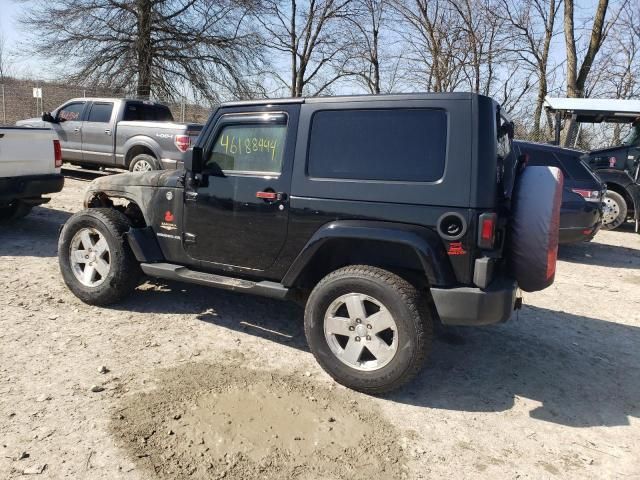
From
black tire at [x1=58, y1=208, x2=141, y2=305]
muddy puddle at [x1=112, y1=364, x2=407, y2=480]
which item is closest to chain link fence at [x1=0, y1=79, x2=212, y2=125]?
black tire at [x1=58, y1=208, x2=141, y2=305]

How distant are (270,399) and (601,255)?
7.16 metres

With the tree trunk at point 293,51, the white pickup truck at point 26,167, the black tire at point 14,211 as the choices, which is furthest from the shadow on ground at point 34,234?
the tree trunk at point 293,51

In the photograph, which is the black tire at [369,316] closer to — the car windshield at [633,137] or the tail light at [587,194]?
the tail light at [587,194]

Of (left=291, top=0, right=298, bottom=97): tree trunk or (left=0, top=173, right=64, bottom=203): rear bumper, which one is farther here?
(left=291, top=0, right=298, bottom=97): tree trunk

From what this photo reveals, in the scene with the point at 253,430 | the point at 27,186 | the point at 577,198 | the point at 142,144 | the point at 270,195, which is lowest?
the point at 253,430

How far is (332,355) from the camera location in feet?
11.6

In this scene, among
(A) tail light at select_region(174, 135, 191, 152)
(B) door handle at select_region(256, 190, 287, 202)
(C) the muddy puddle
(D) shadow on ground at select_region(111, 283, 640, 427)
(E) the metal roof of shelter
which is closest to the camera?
(C) the muddy puddle

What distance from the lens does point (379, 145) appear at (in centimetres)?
349

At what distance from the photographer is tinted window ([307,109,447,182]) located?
332cm

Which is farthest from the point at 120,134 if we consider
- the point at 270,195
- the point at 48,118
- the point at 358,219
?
the point at 358,219

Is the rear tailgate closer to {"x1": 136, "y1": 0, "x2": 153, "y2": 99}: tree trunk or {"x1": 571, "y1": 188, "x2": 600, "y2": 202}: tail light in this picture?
{"x1": 571, "y1": 188, "x2": 600, "y2": 202}: tail light

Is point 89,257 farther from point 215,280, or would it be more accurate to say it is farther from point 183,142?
point 183,142

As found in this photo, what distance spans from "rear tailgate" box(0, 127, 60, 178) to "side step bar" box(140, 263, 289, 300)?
352 cm

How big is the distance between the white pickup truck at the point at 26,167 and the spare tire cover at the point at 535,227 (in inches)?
242
